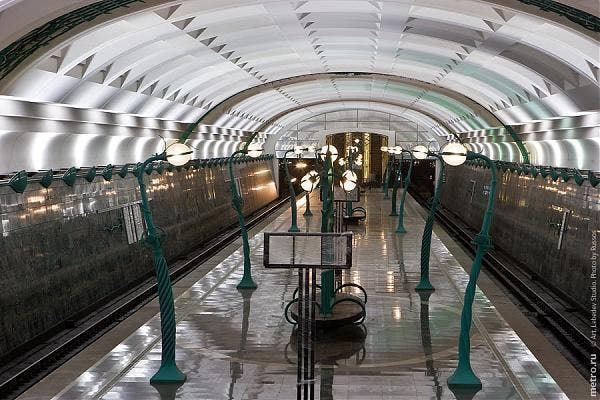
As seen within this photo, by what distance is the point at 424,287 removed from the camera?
54.3ft

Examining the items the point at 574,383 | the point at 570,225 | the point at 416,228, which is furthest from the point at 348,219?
the point at 574,383

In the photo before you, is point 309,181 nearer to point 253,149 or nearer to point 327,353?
point 253,149

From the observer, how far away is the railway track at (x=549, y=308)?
14.0m

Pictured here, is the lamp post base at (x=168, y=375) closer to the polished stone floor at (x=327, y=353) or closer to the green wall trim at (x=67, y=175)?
the polished stone floor at (x=327, y=353)

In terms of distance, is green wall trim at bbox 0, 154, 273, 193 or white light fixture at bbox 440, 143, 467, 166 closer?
white light fixture at bbox 440, 143, 467, 166

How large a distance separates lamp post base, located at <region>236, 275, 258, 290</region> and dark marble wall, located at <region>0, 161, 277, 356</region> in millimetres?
2369

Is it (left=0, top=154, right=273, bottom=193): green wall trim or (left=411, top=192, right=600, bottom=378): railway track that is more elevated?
(left=0, top=154, right=273, bottom=193): green wall trim

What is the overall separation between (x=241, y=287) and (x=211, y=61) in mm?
8555

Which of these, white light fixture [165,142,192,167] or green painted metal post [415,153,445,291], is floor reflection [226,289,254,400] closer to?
white light fixture [165,142,192,167]

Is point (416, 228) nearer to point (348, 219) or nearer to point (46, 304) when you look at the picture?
point (348, 219)

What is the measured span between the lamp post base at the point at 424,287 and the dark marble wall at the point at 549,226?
2934mm

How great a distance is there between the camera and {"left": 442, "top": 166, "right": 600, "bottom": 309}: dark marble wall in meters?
17.3

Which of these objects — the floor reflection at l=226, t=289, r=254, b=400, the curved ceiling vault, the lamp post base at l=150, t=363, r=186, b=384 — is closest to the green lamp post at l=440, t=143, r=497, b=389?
the floor reflection at l=226, t=289, r=254, b=400

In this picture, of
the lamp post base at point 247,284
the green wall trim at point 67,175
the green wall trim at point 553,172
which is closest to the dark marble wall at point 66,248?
the green wall trim at point 67,175
